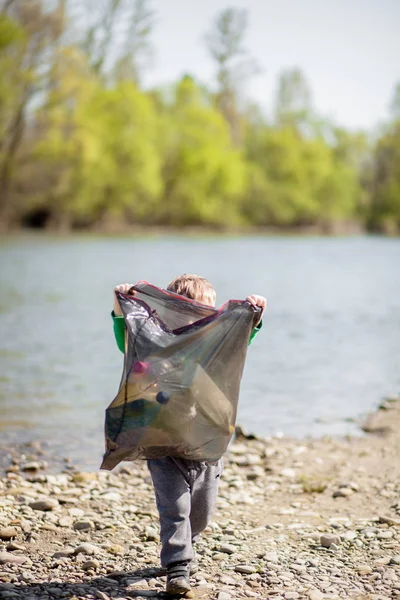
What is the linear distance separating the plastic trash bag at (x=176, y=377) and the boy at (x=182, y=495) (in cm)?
11

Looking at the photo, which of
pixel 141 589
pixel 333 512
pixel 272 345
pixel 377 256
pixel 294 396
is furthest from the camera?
pixel 377 256

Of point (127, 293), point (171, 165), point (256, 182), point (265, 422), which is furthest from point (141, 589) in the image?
point (256, 182)

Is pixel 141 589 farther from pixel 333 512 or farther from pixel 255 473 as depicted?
pixel 255 473

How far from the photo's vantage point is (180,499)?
467cm

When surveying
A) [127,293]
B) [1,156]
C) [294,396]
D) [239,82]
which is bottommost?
[294,396]

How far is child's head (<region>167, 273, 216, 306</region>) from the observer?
16.1 ft

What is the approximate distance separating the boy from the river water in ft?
13.3

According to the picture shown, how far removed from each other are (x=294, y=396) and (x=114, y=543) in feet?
26.0

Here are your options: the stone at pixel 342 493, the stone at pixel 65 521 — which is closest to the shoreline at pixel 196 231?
the stone at pixel 342 493

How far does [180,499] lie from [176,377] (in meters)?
0.68

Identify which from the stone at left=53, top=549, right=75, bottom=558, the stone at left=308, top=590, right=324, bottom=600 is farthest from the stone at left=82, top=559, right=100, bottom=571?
the stone at left=308, top=590, right=324, bottom=600

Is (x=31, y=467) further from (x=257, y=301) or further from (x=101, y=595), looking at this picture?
(x=257, y=301)

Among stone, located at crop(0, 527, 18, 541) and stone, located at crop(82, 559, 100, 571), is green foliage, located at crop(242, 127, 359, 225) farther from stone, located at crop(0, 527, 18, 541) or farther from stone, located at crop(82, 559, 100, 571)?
stone, located at crop(82, 559, 100, 571)

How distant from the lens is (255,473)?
805 centimetres
